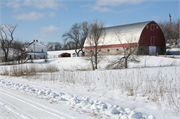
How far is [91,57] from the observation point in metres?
21.2

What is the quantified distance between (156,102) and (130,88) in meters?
1.79

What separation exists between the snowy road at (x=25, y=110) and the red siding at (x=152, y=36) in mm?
39071

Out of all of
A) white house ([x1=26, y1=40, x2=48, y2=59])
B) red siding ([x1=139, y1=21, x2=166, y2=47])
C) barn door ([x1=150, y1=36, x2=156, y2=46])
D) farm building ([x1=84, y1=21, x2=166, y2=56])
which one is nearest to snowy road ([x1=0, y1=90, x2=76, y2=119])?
farm building ([x1=84, y1=21, x2=166, y2=56])

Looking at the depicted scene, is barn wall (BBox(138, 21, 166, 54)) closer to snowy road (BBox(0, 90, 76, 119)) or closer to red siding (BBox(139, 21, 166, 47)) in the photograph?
red siding (BBox(139, 21, 166, 47))

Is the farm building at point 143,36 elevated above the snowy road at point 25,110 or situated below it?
above

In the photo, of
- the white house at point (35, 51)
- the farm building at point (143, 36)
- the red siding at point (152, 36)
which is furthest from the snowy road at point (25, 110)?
the white house at point (35, 51)

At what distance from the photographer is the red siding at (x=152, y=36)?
41656mm

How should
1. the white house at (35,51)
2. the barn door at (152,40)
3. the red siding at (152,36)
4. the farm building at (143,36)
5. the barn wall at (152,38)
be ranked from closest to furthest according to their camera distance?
the farm building at (143,36), the barn wall at (152,38), the red siding at (152,36), the barn door at (152,40), the white house at (35,51)

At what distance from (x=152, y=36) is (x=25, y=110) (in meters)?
44.2

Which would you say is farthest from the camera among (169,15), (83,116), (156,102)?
(169,15)

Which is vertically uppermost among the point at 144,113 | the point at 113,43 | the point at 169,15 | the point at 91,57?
the point at 169,15

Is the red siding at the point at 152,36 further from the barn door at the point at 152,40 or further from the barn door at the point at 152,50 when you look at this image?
the barn door at the point at 152,50

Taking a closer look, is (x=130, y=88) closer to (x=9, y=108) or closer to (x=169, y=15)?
(x=9, y=108)

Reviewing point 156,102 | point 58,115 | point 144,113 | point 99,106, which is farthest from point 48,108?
point 156,102
